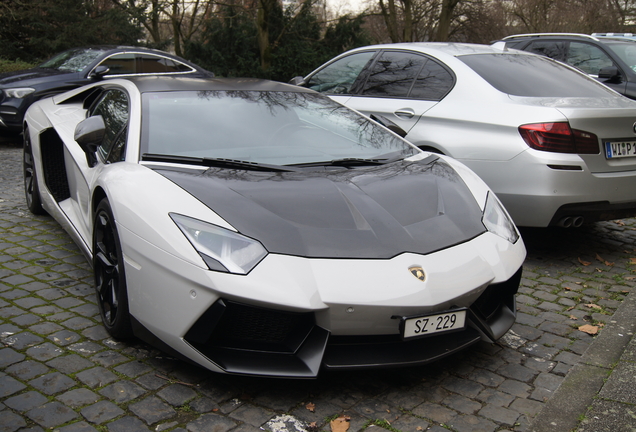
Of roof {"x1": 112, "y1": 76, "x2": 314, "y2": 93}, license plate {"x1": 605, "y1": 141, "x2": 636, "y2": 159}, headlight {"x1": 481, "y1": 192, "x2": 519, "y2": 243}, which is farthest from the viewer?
license plate {"x1": 605, "y1": 141, "x2": 636, "y2": 159}

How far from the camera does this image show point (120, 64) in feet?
33.0

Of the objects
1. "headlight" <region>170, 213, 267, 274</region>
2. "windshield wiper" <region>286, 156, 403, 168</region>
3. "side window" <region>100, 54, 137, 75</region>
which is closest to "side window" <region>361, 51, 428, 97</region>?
"windshield wiper" <region>286, 156, 403, 168</region>

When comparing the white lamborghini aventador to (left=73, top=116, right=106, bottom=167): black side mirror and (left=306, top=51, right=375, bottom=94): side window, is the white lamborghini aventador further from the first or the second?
(left=306, top=51, right=375, bottom=94): side window

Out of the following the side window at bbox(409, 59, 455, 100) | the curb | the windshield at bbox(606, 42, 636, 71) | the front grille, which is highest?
the windshield at bbox(606, 42, 636, 71)

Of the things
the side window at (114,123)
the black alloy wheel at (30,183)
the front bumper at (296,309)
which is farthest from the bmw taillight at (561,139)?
the black alloy wheel at (30,183)

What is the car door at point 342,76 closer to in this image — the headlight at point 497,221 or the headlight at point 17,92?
the headlight at point 497,221

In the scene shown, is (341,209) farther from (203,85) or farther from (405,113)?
(405,113)

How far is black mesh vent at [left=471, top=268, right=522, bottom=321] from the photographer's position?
9.10 ft

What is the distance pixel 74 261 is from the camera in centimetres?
421

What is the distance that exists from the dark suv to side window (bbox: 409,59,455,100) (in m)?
3.71

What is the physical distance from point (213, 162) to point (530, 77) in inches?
117

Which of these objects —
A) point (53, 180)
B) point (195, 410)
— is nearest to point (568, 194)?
point (195, 410)

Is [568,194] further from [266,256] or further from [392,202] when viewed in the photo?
[266,256]

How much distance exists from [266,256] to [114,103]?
6.67 ft
